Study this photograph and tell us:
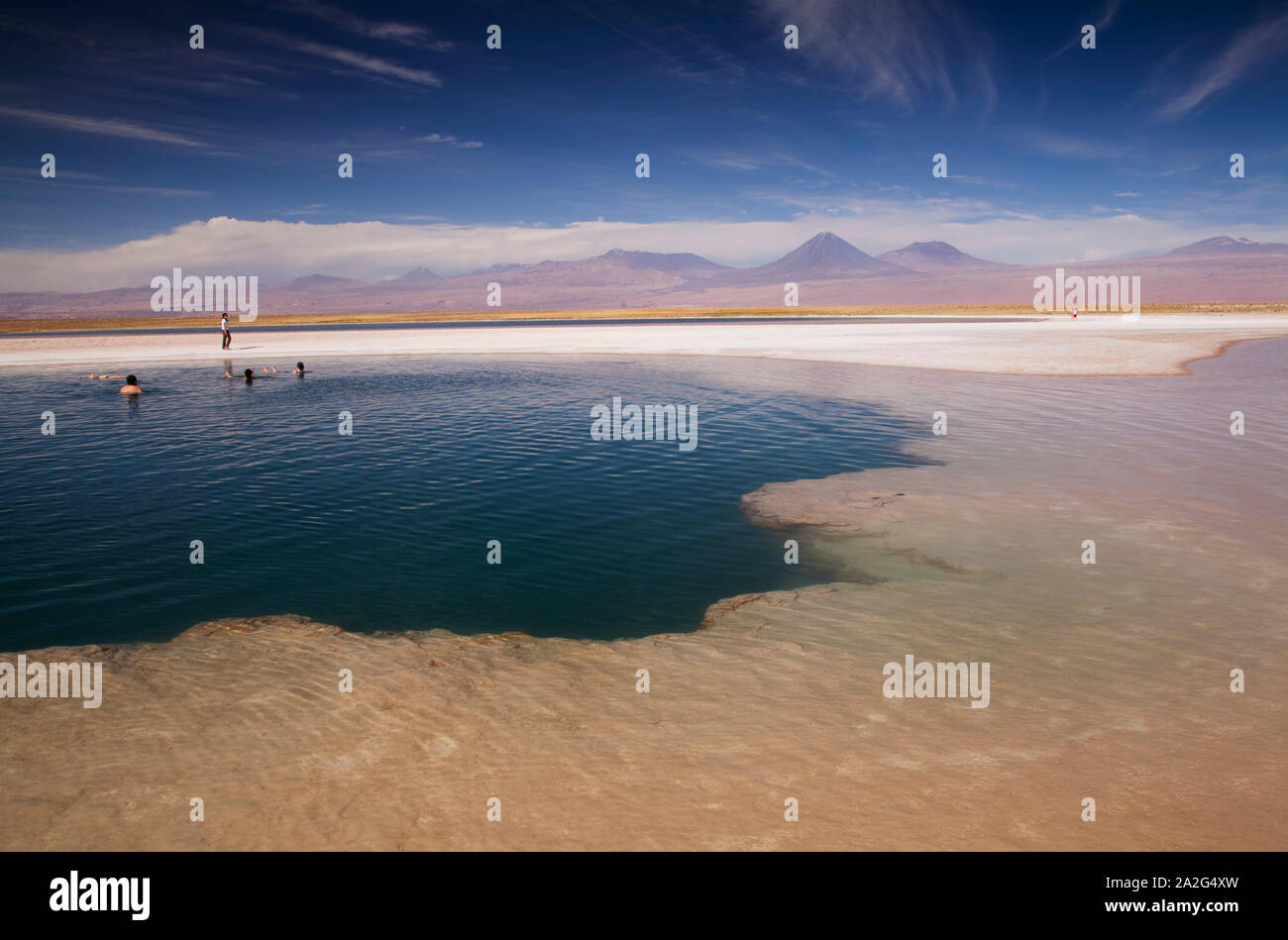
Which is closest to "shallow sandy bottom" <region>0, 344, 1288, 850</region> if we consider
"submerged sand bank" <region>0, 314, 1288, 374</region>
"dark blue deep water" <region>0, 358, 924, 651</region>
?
"dark blue deep water" <region>0, 358, 924, 651</region>

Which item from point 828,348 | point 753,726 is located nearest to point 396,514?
point 753,726

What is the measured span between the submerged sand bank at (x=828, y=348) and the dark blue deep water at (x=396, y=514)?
16.9 m

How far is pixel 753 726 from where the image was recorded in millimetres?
6027

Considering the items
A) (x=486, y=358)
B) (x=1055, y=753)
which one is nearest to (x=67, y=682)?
(x=1055, y=753)

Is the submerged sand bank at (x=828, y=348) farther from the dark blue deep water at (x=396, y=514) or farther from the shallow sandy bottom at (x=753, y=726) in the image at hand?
the shallow sandy bottom at (x=753, y=726)

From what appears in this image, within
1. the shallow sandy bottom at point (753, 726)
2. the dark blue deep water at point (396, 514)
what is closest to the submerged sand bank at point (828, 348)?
the dark blue deep water at point (396, 514)

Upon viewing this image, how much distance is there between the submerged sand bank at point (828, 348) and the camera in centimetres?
3600

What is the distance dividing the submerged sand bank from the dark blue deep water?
1693 cm

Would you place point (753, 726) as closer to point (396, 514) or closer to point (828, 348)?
point (396, 514)

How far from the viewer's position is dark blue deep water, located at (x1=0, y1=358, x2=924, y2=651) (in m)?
8.91

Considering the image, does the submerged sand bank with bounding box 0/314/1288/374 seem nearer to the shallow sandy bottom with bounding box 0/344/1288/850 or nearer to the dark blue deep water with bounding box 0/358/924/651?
the dark blue deep water with bounding box 0/358/924/651

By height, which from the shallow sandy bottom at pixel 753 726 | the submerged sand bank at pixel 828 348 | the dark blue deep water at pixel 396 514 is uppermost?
the submerged sand bank at pixel 828 348
